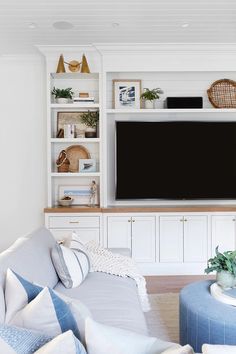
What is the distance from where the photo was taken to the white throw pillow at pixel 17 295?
1.50m

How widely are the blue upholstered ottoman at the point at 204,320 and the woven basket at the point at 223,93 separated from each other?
279 centimetres

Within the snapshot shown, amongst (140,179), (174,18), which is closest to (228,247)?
(140,179)

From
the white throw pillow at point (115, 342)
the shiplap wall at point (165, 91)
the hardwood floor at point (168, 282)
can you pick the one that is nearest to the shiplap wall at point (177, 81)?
the shiplap wall at point (165, 91)

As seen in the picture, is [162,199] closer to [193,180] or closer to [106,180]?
[193,180]

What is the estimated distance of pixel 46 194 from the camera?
4766mm

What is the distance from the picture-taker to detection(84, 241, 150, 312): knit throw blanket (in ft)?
9.38

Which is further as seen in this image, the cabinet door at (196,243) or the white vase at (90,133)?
the white vase at (90,133)

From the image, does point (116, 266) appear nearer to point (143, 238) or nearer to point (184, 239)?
point (143, 238)

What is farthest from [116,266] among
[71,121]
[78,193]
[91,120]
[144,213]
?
[71,121]

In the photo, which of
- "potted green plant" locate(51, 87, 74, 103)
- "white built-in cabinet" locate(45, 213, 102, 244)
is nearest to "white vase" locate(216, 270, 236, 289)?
"white built-in cabinet" locate(45, 213, 102, 244)

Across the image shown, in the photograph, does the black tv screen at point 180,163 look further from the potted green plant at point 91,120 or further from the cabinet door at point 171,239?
the potted green plant at point 91,120

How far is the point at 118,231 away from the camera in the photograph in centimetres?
438

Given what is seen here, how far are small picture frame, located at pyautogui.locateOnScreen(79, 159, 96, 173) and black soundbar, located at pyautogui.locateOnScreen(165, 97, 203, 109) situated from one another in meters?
1.19

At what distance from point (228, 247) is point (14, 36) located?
3493 mm
